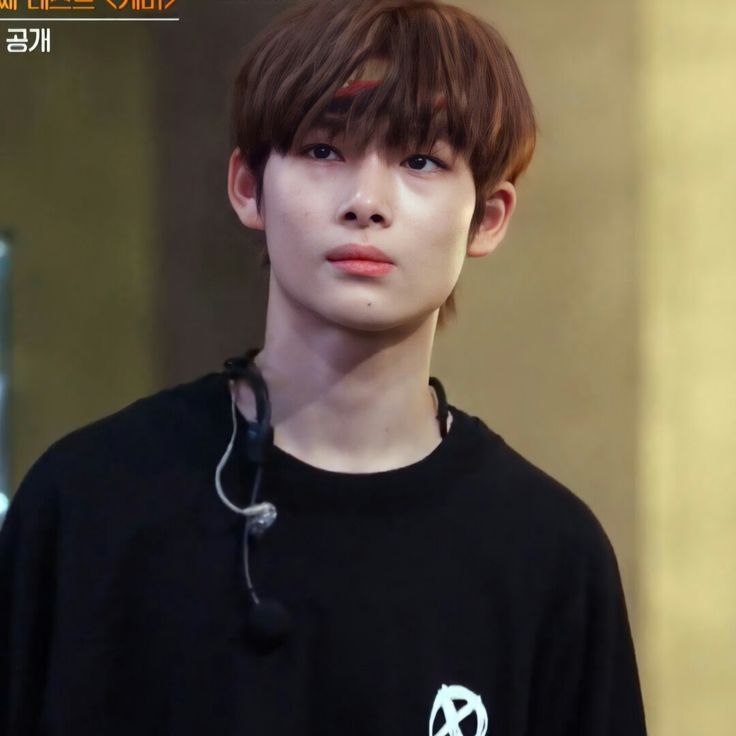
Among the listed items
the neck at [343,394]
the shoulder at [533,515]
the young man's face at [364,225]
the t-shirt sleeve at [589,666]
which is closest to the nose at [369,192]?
the young man's face at [364,225]

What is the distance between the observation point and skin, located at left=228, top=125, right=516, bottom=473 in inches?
32.3

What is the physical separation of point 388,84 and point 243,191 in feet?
0.54

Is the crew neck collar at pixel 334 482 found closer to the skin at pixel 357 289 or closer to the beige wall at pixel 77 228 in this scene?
the skin at pixel 357 289

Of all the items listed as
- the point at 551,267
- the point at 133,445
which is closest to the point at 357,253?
the point at 133,445

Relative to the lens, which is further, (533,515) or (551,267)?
(551,267)

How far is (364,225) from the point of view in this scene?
81cm

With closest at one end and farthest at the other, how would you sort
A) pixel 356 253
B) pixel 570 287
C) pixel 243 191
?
pixel 356 253
pixel 243 191
pixel 570 287

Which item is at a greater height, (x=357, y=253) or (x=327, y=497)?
(x=357, y=253)

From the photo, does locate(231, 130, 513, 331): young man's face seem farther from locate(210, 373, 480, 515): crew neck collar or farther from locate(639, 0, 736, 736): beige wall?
locate(639, 0, 736, 736): beige wall

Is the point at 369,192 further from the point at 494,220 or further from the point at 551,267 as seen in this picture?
the point at 551,267

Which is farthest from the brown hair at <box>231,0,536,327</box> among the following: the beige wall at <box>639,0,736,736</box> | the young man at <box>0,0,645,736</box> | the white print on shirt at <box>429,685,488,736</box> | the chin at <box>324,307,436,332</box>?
the white print on shirt at <box>429,685,488,736</box>

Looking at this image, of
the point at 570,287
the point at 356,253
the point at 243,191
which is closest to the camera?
the point at 356,253

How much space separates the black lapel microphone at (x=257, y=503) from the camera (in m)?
0.83

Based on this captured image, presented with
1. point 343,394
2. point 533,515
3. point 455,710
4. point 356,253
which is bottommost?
point 455,710
